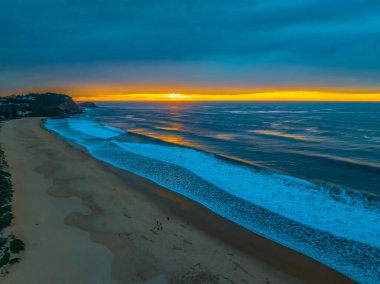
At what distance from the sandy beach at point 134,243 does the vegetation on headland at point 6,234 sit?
11.7 inches

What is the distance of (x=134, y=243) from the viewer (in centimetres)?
1149

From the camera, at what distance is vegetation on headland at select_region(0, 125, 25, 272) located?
32.4ft

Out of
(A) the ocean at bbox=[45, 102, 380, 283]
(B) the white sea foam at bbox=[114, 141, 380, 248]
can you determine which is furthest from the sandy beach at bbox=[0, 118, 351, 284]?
(B) the white sea foam at bbox=[114, 141, 380, 248]

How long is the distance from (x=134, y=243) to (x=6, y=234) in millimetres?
5176

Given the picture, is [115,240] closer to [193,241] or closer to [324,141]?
[193,241]

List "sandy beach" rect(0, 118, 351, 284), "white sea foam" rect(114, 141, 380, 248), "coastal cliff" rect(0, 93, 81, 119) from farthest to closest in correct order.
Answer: "coastal cliff" rect(0, 93, 81, 119)
"white sea foam" rect(114, 141, 380, 248)
"sandy beach" rect(0, 118, 351, 284)

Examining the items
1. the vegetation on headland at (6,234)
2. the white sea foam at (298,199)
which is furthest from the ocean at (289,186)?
the vegetation on headland at (6,234)

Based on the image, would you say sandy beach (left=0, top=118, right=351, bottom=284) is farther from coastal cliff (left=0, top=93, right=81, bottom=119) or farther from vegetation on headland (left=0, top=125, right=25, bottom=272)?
coastal cliff (left=0, top=93, right=81, bottom=119)

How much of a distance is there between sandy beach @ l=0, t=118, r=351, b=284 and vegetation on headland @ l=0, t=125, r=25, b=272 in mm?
297

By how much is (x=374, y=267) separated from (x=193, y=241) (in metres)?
6.72

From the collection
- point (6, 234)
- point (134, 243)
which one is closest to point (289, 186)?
point (134, 243)

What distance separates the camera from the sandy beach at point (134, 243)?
31.2ft

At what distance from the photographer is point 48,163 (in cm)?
2517

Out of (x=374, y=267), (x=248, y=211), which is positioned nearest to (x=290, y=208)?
(x=248, y=211)
